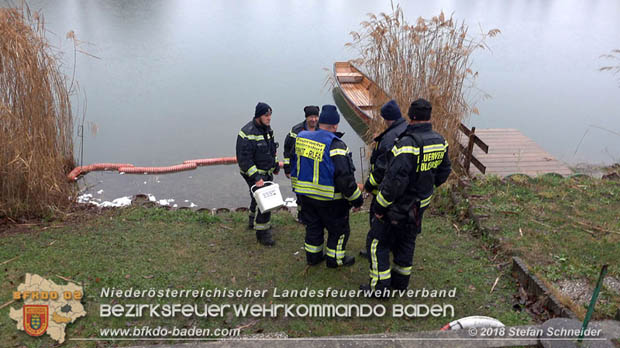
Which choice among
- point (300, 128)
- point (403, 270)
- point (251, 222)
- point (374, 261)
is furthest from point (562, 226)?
point (251, 222)

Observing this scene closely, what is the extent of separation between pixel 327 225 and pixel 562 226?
2.86 metres

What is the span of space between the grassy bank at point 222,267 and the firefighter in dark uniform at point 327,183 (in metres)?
0.41

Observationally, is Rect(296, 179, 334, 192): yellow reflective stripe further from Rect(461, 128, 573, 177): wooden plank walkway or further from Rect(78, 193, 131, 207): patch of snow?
Rect(461, 128, 573, 177): wooden plank walkway

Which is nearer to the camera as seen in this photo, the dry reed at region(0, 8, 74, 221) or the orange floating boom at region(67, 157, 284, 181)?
the dry reed at region(0, 8, 74, 221)

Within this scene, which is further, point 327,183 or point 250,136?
point 250,136

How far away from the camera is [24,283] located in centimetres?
403

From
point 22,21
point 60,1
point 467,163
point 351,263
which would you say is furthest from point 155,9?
point 351,263

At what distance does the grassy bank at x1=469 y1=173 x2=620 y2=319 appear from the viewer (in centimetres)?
405

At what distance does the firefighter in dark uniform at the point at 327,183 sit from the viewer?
3.93 meters

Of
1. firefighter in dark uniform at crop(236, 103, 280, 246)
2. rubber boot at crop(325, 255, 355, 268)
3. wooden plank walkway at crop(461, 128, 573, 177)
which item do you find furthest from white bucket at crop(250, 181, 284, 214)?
wooden plank walkway at crop(461, 128, 573, 177)

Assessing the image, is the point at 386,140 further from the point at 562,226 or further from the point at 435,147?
the point at 562,226

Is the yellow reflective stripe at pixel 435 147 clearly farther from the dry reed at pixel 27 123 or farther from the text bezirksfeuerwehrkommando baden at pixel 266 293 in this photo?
the dry reed at pixel 27 123

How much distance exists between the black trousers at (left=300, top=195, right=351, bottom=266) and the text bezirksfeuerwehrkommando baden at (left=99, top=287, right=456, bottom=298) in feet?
1.30

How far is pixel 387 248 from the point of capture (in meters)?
3.93
